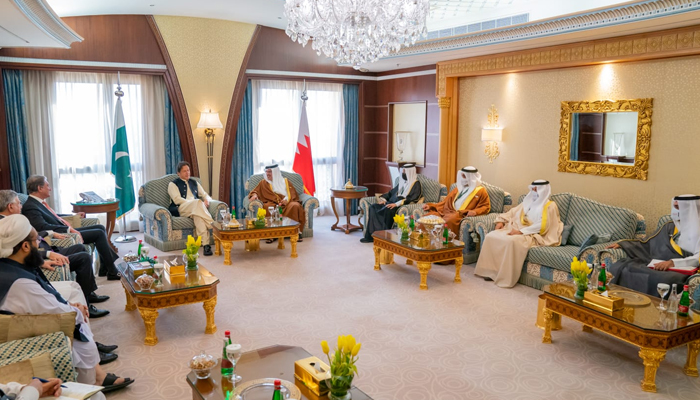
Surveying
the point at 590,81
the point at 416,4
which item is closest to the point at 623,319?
the point at 416,4

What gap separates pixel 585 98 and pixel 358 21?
335cm

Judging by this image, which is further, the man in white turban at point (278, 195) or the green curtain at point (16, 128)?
the man in white turban at point (278, 195)

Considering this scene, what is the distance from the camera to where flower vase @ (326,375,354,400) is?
9.53 ft

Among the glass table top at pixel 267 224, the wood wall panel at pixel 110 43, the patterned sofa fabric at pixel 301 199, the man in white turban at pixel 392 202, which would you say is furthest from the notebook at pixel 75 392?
the wood wall panel at pixel 110 43

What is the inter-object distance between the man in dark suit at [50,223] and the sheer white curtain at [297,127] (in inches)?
156

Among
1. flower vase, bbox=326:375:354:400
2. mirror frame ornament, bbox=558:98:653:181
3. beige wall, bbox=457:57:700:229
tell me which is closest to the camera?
flower vase, bbox=326:375:354:400

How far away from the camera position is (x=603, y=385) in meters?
4.00

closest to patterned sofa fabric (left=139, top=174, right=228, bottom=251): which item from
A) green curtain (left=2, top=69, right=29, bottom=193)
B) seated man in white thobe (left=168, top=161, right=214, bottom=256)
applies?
seated man in white thobe (left=168, top=161, right=214, bottom=256)

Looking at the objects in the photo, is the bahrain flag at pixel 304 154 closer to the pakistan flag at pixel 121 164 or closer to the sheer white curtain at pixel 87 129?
the sheer white curtain at pixel 87 129

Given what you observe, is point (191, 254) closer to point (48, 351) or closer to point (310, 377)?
point (48, 351)

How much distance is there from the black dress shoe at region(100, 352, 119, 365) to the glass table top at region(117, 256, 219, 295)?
0.53 m

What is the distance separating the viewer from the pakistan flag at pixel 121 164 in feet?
27.0

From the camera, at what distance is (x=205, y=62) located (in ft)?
29.1

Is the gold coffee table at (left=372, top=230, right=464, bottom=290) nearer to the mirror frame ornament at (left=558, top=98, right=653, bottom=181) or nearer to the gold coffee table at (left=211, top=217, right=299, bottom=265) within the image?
the gold coffee table at (left=211, top=217, right=299, bottom=265)
